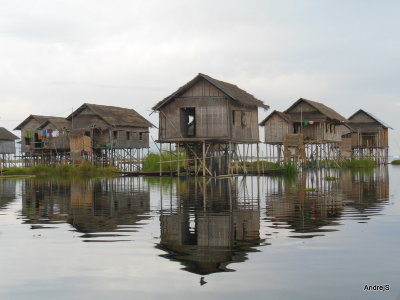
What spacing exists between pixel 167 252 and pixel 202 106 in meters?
25.6

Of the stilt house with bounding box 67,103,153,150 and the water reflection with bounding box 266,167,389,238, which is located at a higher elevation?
the stilt house with bounding box 67,103,153,150

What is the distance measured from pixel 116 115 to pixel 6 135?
20405 mm

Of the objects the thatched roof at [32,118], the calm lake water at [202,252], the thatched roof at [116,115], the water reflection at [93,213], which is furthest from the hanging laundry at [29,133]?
the calm lake water at [202,252]

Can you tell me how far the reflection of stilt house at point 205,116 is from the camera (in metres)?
34.1

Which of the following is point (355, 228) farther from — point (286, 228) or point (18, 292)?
point (18, 292)

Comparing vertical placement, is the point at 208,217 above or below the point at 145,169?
below

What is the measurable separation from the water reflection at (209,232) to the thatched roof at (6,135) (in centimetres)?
5303

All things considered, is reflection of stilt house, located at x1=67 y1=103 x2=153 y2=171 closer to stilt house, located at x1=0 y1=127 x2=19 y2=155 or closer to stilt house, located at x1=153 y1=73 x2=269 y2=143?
stilt house, located at x1=0 y1=127 x2=19 y2=155

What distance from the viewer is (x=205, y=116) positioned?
34.3 m

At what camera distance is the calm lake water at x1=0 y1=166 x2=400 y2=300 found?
699 cm

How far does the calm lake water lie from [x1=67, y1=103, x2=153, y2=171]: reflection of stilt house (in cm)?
3608

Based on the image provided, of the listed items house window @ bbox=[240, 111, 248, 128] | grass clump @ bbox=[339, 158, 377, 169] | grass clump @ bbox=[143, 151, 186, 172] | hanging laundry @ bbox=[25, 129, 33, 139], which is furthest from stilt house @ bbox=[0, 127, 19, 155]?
house window @ bbox=[240, 111, 248, 128]

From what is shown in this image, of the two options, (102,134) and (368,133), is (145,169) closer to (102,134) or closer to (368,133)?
(102,134)

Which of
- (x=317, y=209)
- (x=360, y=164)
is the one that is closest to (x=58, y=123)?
(x=360, y=164)
